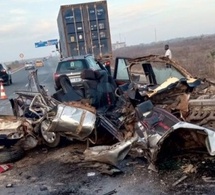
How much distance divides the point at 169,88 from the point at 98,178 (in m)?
1.82

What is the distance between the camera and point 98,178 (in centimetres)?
548

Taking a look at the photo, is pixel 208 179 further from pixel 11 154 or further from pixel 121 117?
pixel 11 154

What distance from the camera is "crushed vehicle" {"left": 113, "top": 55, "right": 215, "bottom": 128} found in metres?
5.47

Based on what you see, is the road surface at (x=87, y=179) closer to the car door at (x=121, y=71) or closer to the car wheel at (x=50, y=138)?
the car wheel at (x=50, y=138)

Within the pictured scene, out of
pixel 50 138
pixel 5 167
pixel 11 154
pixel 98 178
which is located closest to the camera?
pixel 98 178

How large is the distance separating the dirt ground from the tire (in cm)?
15

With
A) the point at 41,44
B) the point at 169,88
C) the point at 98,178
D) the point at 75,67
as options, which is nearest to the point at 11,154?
the point at 98,178

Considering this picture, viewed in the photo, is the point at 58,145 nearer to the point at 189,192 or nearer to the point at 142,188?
the point at 142,188

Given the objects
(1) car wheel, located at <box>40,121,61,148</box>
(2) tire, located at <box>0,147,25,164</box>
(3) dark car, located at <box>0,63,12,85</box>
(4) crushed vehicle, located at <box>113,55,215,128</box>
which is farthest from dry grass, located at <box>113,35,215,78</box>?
(3) dark car, located at <box>0,63,12,85</box>

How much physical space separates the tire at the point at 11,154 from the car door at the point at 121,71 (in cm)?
246

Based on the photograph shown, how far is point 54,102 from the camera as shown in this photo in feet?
23.2

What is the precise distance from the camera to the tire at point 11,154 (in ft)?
22.0

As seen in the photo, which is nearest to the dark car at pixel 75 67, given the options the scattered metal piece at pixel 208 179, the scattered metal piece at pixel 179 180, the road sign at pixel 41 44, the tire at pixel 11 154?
the tire at pixel 11 154

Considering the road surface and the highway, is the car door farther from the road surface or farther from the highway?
the highway
